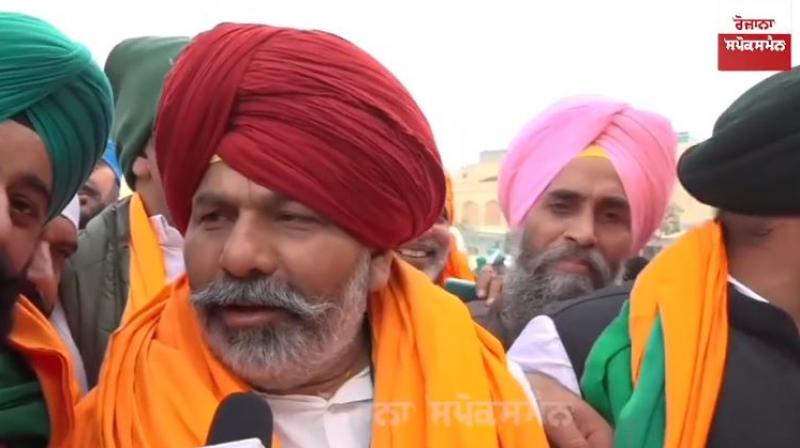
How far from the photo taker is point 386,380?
1.82m

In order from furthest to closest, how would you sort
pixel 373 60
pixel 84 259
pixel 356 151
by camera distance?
pixel 84 259
pixel 373 60
pixel 356 151

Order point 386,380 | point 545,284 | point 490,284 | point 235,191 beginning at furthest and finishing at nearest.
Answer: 1. point 490,284
2. point 545,284
3. point 386,380
4. point 235,191

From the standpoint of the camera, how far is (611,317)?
84.4 inches

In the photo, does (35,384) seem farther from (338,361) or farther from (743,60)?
(743,60)

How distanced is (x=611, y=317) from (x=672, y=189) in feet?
3.70

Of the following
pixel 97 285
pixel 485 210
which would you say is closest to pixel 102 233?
pixel 97 285

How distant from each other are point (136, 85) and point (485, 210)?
1.44 m

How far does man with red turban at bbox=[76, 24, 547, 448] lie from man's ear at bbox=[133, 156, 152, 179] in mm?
791

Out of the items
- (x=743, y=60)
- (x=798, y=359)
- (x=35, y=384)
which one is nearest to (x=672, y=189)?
(x=743, y=60)

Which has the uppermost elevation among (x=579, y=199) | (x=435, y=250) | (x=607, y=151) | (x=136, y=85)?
(x=136, y=85)

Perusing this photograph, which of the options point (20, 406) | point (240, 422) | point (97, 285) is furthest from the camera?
point (97, 285)

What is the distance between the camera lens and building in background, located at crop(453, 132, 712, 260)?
298 centimetres

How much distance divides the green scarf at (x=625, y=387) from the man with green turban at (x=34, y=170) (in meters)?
0.90

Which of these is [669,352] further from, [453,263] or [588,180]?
[453,263]
